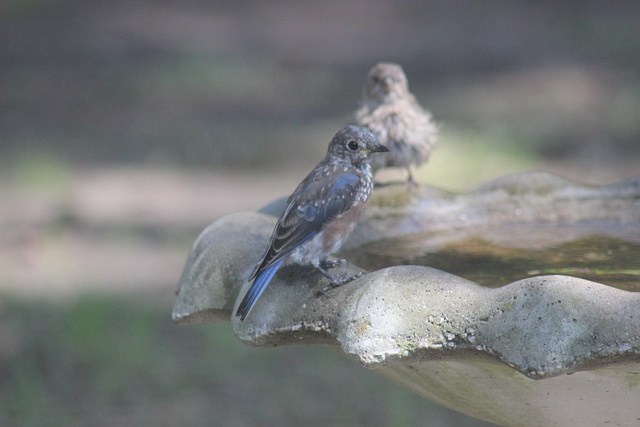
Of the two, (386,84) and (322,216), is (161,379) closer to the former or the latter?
(386,84)

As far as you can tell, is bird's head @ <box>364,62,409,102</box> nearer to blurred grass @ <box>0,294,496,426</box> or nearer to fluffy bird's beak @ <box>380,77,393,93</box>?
fluffy bird's beak @ <box>380,77,393,93</box>

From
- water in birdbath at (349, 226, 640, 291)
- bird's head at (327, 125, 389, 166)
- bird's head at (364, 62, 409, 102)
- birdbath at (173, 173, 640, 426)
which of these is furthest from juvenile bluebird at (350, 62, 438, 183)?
bird's head at (327, 125, 389, 166)

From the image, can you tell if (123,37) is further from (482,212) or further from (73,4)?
(482,212)

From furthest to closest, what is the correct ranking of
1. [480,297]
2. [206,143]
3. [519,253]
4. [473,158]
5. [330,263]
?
[206,143] < [473,158] < [519,253] < [330,263] < [480,297]

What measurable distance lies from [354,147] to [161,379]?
7.68 feet

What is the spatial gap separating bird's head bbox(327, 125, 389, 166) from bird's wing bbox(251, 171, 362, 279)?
107mm

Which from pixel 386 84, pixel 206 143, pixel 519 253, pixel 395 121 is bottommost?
pixel 206 143

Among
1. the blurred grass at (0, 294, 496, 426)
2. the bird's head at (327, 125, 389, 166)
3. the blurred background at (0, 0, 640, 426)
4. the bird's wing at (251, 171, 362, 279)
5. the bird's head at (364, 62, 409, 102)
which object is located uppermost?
the bird's head at (364, 62, 409, 102)

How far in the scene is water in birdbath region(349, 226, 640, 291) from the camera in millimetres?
2279

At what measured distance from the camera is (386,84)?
3479 millimetres

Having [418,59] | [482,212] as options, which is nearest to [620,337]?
[482,212]

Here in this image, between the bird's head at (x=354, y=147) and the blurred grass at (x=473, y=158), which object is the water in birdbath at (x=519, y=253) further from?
the blurred grass at (x=473, y=158)

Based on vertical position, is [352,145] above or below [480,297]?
above

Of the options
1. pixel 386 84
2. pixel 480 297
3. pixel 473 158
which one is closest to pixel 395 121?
pixel 386 84
